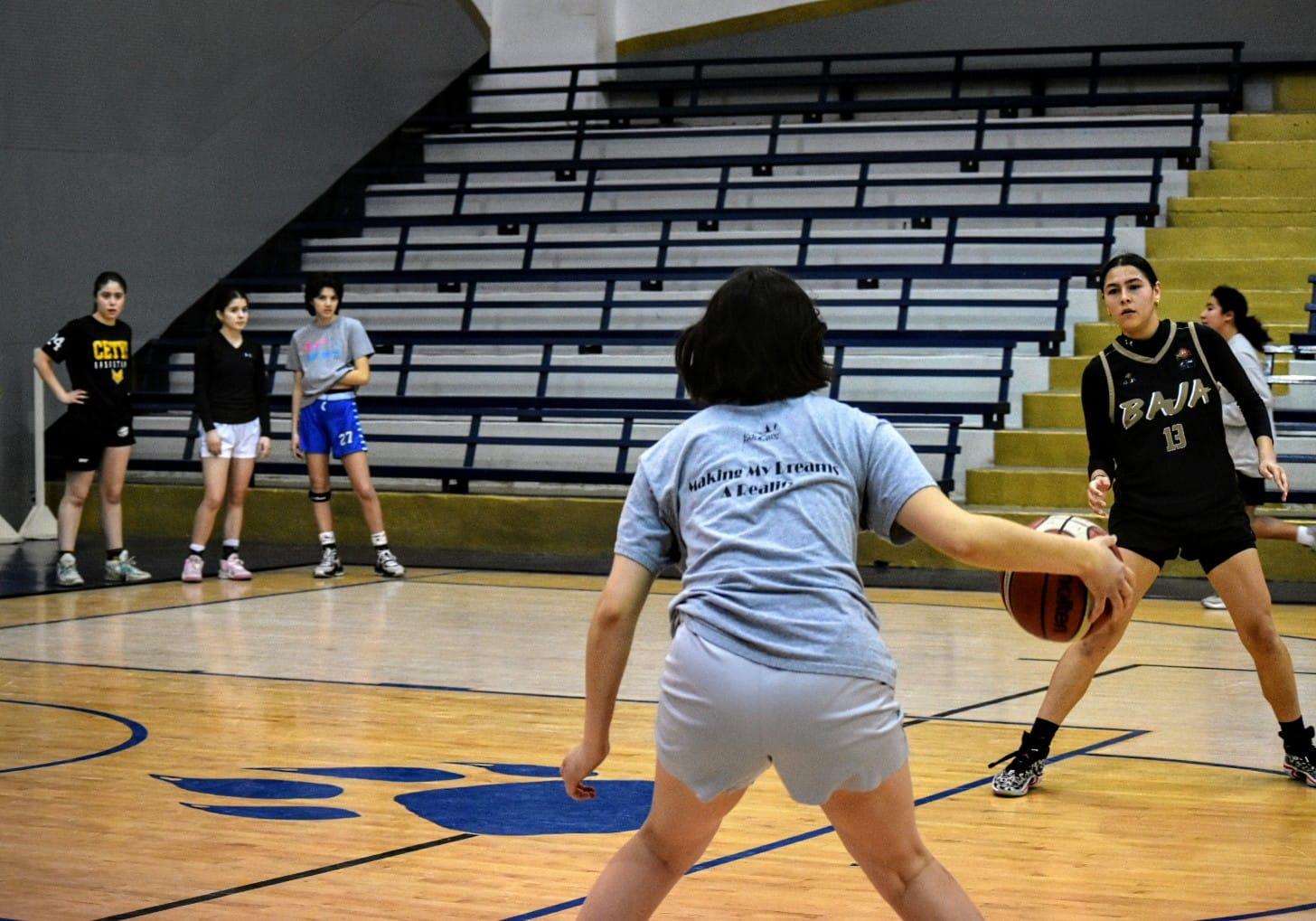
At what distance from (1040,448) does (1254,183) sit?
4294mm

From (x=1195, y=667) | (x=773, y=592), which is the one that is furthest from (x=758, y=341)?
(x=1195, y=667)

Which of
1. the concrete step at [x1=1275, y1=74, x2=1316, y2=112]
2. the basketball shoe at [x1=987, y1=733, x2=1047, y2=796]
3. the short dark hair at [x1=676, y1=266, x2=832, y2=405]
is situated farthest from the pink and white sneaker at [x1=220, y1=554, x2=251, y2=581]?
the concrete step at [x1=1275, y1=74, x2=1316, y2=112]

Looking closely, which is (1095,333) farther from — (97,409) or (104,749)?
(104,749)

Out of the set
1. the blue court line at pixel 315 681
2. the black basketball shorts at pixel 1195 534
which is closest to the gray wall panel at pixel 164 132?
the blue court line at pixel 315 681

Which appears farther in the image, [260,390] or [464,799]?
[260,390]

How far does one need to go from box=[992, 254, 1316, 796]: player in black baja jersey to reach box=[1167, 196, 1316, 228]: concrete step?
9.83 meters

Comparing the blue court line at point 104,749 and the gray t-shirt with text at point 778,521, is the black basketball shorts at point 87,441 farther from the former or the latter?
the gray t-shirt with text at point 778,521

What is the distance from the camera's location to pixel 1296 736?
5.34 m

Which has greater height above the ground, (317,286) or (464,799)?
(317,286)

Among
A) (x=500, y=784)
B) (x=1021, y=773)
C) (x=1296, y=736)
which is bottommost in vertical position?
(x=500, y=784)

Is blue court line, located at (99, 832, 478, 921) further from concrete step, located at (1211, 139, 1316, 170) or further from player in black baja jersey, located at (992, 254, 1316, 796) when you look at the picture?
concrete step, located at (1211, 139, 1316, 170)

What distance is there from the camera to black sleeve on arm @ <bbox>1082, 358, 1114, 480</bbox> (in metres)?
5.36

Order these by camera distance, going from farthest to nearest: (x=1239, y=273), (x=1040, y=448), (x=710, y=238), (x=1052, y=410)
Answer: (x=710, y=238) < (x=1239, y=273) < (x=1052, y=410) < (x=1040, y=448)

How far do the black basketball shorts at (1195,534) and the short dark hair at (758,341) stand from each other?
2.62 meters
